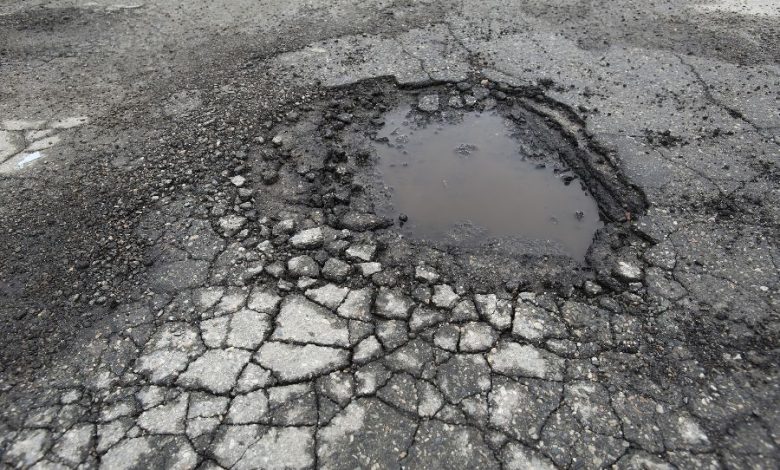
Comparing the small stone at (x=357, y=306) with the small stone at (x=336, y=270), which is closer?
the small stone at (x=357, y=306)

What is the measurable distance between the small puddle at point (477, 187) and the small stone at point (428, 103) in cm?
16

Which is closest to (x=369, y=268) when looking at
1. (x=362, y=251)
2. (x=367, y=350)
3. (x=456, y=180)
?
(x=362, y=251)

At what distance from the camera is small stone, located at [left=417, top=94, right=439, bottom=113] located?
427cm

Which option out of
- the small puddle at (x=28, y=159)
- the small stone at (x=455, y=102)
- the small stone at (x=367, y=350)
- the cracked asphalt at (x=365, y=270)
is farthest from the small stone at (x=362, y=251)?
the small puddle at (x=28, y=159)

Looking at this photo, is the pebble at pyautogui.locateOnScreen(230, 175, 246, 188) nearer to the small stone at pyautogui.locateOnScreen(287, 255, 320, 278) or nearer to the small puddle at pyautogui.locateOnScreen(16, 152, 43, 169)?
the small stone at pyautogui.locateOnScreen(287, 255, 320, 278)

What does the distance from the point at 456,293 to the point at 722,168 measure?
2.36 meters

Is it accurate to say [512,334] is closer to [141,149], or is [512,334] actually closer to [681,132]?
[681,132]

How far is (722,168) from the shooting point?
3527 mm

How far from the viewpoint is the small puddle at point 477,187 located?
131 inches

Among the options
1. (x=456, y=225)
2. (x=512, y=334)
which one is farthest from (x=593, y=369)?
(x=456, y=225)

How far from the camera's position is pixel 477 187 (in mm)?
3709

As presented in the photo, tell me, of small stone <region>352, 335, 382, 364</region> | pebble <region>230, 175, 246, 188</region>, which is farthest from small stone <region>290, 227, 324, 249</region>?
small stone <region>352, 335, 382, 364</region>

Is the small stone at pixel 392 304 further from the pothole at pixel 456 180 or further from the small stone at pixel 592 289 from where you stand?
the small stone at pixel 592 289

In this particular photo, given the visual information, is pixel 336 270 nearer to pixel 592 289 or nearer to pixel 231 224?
pixel 231 224
